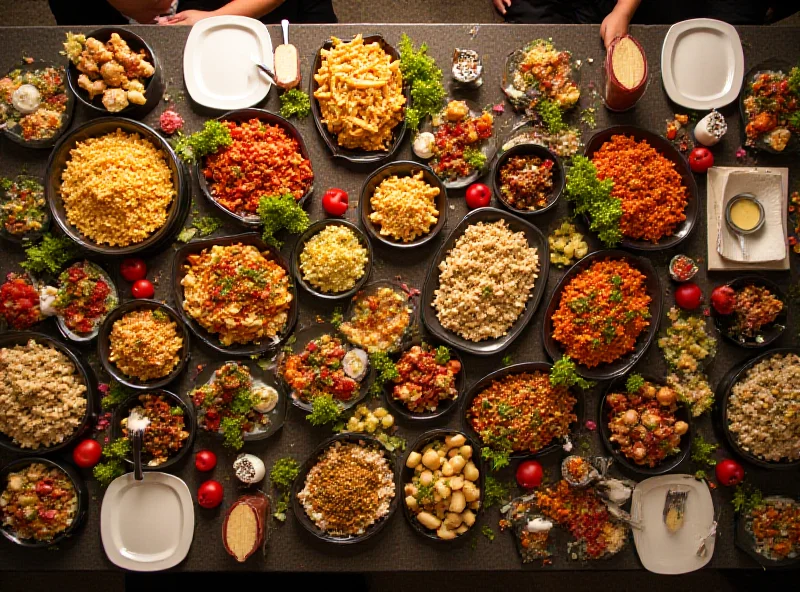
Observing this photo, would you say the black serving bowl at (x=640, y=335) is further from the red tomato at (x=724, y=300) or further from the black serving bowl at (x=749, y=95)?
the black serving bowl at (x=749, y=95)

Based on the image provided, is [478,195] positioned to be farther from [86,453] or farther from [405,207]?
[86,453]

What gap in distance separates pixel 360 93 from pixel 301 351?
1.51 m

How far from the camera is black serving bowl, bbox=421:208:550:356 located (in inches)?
133

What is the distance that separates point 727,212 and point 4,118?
4.25 metres

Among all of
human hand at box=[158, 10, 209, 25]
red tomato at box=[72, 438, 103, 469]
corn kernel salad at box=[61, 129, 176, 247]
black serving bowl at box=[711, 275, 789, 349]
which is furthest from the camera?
human hand at box=[158, 10, 209, 25]

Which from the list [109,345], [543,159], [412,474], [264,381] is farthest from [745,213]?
[109,345]

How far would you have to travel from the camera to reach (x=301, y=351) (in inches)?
135

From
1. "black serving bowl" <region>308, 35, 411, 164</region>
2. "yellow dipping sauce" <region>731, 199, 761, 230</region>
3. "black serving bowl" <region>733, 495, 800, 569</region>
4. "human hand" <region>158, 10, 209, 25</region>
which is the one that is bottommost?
"black serving bowl" <region>733, 495, 800, 569</region>

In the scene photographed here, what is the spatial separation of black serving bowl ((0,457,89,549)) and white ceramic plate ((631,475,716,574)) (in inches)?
124

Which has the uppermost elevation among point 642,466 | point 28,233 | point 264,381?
point 28,233

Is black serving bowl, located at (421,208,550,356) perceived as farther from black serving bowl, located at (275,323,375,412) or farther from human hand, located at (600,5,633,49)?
human hand, located at (600,5,633,49)

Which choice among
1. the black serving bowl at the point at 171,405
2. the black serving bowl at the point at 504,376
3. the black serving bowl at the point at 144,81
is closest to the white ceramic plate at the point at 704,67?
the black serving bowl at the point at 504,376

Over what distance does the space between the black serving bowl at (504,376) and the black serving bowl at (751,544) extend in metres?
1.10

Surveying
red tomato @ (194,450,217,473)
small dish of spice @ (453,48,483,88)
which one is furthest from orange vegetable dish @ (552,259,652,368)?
red tomato @ (194,450,217,473)
